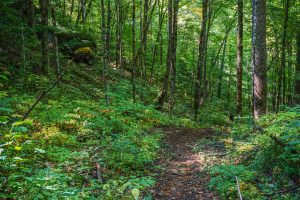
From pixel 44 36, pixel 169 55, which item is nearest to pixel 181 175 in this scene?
pixel 169 55

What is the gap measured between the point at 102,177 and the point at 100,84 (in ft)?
40.8

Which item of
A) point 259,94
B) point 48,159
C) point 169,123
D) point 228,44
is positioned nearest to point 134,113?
point 169,123

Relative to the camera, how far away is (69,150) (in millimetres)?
6242

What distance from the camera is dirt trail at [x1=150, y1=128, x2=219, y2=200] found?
5.12 m

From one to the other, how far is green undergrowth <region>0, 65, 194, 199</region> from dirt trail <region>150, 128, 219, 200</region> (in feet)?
1.09

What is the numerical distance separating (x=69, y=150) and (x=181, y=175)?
108 inches

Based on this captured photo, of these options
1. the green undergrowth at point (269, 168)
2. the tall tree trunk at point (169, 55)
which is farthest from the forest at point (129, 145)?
the tall tree trunk at point (169, 55)

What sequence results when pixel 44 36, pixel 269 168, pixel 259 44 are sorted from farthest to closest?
pixel 44 36 < pixel 259 44 < pixel 269 168

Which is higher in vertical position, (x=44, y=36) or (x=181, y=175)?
(x=44, y=36)

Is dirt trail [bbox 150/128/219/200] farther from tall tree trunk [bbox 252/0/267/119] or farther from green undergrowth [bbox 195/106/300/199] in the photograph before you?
tall tree trunk [bbox 252/0/267/119]

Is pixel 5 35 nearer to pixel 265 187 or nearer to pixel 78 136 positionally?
pixel 78 136

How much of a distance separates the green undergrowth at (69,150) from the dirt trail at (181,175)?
13.1 inches

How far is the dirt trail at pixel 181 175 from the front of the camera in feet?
16.8

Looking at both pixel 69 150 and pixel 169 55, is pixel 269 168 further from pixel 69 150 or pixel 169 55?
pixel 169 55
